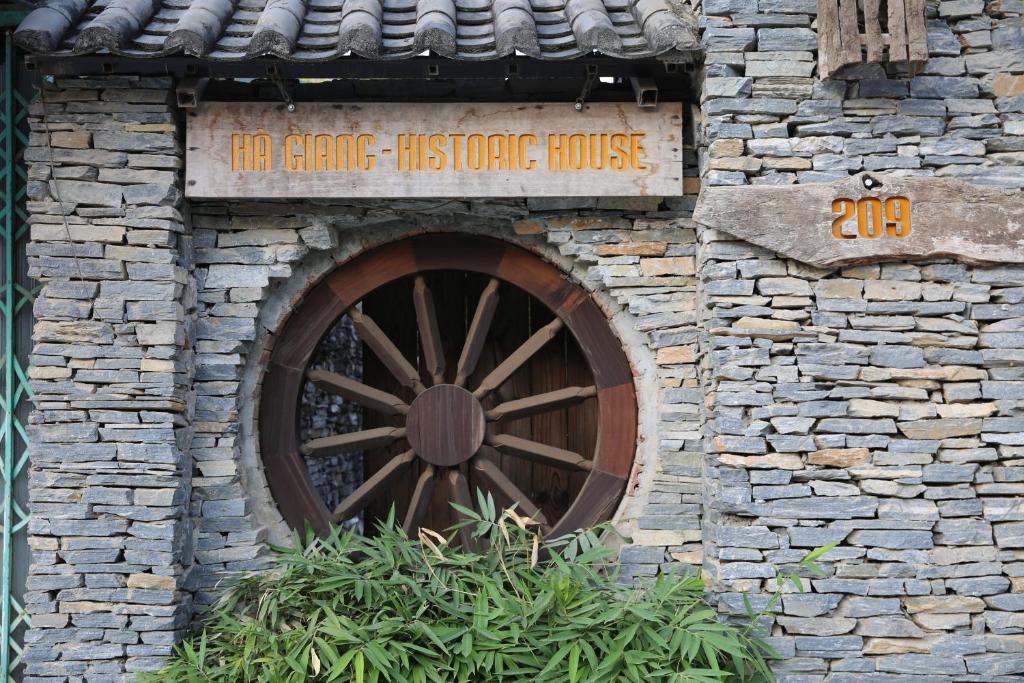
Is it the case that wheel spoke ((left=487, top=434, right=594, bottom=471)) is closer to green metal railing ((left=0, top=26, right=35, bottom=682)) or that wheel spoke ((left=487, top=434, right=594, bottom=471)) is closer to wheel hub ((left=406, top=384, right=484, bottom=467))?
wheel hub ((left=406, top=384, right=484, bottom=467))

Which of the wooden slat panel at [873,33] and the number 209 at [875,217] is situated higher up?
the wooden slat panel at [873,33]

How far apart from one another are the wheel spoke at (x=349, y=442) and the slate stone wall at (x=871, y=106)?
1.68 meters

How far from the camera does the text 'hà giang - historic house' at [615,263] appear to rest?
3.09 meters

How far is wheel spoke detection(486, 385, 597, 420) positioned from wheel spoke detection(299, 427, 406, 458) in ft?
1.38

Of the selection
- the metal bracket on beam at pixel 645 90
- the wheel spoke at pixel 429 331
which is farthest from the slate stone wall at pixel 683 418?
the wheel spoke at pixel 429 331

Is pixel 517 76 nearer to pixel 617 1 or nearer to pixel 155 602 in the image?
pixel 617 1

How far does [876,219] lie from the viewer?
3.17 meters

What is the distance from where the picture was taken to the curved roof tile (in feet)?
9.88

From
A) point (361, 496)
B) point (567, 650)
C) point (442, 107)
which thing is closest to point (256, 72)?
point (442, 107)

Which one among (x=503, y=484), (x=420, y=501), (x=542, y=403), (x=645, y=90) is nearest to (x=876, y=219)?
(x=645, y=90)

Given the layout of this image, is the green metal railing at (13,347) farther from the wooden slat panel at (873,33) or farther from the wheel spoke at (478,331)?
the wooden slat panel at (873,33)

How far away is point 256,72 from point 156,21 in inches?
16.3

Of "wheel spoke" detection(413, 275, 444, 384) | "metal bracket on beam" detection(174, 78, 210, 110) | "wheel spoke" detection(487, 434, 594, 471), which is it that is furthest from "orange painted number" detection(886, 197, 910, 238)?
"metal bracket on beam" detection(174, 78, 210, 110)

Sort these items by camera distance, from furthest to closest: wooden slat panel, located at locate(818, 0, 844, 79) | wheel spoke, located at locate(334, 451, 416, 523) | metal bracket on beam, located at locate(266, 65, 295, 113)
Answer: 1. wheel spoke, located at locate(334, 451, 416, 523)
2. metal bracket on beam, located at locate(266, 65, 295, 113)
3. wooden slat panel, located at locate(818, 0, 844, 79)
